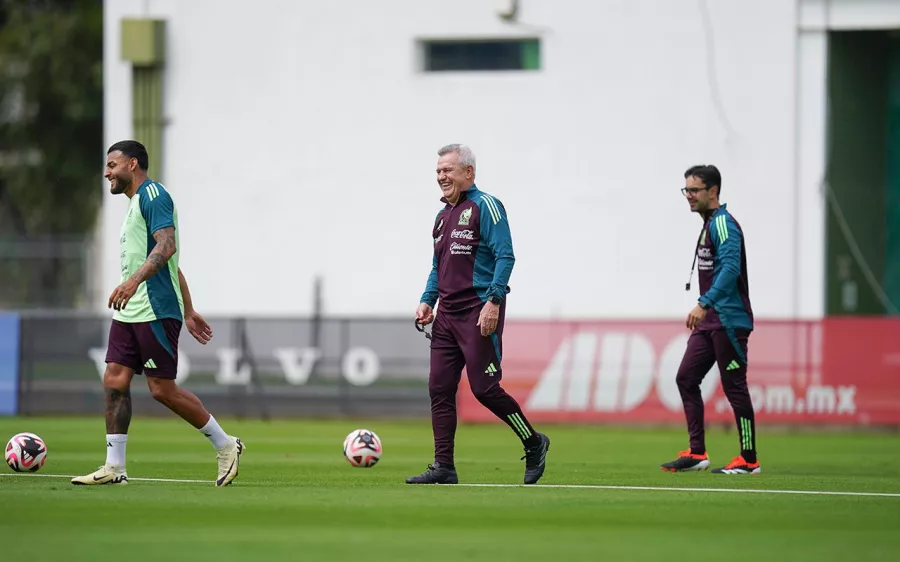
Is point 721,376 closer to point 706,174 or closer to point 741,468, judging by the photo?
point 741,468

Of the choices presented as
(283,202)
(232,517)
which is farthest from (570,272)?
Answer: (232,517)

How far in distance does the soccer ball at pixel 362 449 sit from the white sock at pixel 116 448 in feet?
7.35

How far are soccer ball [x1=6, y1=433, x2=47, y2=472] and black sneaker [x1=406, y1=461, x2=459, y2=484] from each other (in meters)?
2.87

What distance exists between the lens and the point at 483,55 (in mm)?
27562

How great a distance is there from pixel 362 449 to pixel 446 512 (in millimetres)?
3339

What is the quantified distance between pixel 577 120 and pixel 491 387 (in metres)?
16.6

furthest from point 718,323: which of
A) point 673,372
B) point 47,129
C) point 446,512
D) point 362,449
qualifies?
point 47,129

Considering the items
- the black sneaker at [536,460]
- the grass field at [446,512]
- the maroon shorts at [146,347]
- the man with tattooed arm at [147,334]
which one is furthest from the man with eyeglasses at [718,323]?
the maroon shorts at [146,347]

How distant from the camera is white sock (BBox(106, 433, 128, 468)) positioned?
1046 centimetres

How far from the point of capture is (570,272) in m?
27.2

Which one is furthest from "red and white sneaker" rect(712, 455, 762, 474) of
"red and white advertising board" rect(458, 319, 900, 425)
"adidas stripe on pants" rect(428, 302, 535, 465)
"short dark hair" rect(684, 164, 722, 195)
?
"red and white advertising board" rect(458, 319, 900, 425)

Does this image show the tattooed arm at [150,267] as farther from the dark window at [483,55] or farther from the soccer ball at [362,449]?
the dark window at [483,55]

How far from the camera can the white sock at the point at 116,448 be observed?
10461mm

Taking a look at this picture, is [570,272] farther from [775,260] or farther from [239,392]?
[239,392]
